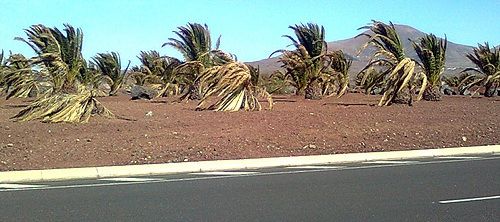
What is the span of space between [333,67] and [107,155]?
807 inches

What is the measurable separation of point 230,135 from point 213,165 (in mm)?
2978

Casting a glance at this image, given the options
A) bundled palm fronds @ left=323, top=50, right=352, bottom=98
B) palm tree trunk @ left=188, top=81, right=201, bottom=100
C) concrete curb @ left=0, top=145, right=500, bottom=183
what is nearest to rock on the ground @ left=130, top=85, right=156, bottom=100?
palm tree trunk @ left=188, top=81, right=201, bottom=100

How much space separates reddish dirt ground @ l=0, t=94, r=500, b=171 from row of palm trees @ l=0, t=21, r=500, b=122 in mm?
1291

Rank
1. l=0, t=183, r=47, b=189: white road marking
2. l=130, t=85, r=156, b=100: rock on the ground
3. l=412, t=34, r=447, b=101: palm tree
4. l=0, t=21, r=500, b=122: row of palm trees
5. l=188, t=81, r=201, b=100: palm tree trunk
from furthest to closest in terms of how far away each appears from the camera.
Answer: l=130, t=85, r=156, b=100: rock on the ground
l=188, t=81, r=201, b=100: palm tree trunk
l=412, t=34, r=447, b=101: palm tree
l=0, t=21, r=500, b=122: row of palm trees
l=0, t=183, r=47, b=189: white road marking

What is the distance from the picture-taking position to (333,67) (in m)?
33.8

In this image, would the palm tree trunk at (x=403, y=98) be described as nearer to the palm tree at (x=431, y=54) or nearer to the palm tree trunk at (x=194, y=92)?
the palm tree at (x=431, y=54)

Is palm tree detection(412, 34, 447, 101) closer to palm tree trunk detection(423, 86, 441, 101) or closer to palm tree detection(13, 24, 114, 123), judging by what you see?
palm tree trunk detection(423, 86, 441, 101)

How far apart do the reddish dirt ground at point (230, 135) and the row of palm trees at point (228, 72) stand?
4.23 feet

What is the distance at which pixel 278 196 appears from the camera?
414 inches

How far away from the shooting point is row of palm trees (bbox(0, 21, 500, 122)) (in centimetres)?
2316

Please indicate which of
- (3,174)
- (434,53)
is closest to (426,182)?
(3,174)

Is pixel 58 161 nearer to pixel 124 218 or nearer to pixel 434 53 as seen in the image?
pixel 124 218

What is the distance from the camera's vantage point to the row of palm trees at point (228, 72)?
23156mm

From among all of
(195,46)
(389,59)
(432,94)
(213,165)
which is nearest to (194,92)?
(195,46)
